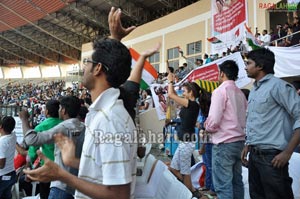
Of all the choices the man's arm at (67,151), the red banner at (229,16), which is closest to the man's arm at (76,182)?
the man's arm at (67,151)

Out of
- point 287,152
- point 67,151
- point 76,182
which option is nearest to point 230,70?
point 287,152

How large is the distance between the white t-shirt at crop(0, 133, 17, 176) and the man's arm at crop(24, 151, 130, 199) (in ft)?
8.94

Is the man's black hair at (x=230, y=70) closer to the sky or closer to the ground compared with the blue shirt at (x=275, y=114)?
closer to the sky

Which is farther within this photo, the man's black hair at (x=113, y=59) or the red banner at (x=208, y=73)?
the red banner at (x=208, y=73)

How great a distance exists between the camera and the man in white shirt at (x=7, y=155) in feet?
11.7

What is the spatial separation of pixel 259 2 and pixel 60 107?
12.4 m

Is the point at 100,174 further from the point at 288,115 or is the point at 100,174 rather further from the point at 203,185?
the point at 203,185

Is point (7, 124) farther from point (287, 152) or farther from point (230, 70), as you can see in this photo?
point (287, 152)

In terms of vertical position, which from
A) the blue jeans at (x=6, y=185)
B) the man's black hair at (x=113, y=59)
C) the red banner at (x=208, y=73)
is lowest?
the blue jeans at (x=6, y=185)

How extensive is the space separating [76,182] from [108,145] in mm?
183

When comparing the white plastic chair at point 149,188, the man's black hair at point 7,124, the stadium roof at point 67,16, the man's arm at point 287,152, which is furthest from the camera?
the stadium roof at point 67,16

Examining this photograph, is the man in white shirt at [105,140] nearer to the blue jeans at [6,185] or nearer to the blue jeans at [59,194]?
the blue jeans at [59,194]

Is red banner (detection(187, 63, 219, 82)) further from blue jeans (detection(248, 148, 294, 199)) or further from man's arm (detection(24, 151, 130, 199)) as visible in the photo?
man's arm (detection(24, 151, 130, 199))

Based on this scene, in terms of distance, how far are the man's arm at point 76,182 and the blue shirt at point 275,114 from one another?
5.29 ft
